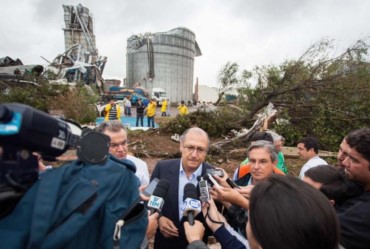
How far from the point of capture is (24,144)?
0.85 metres

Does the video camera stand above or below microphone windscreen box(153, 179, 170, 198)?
above

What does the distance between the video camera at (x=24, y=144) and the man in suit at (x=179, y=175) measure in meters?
1.49

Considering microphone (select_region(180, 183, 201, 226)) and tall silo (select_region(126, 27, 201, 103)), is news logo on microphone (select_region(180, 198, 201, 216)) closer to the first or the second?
microphone (select_region(180, 183, 201, 226))

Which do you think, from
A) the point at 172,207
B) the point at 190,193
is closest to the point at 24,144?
the point at 190,193

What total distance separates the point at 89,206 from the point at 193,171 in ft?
5.71

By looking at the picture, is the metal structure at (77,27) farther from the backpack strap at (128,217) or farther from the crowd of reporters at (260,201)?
the backpack strap at (128,217)

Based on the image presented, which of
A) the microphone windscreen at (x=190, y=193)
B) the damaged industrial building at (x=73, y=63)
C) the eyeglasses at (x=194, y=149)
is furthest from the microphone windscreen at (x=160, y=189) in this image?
the damaged industrial building at (x=73, y=63)

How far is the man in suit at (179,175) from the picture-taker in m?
2.38

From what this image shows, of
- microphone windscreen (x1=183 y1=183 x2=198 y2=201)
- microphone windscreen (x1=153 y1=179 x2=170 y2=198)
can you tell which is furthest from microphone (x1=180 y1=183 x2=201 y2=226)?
microphone windscreen (x1=153 y1=179 x2=170 y2=198)

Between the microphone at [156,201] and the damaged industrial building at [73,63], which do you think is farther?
the damaged industrial building at [73,63]

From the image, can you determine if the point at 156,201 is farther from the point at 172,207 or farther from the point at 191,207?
the point at 172,207

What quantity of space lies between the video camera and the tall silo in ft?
135

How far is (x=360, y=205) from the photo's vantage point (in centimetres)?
159

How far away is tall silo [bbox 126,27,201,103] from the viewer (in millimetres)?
41812
